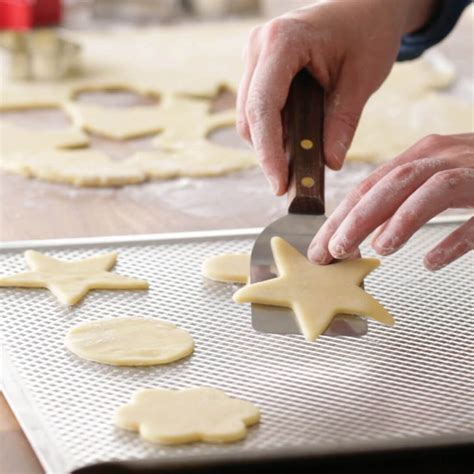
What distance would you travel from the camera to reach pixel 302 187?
1105mm

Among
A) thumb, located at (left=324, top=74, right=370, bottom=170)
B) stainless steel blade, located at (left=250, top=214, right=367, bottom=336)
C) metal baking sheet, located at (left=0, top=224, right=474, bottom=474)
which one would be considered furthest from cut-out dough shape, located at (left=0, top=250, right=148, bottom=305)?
thumb, located at (left=324, top=74, right=370, bottom=170)

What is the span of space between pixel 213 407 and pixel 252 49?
0.47 metres

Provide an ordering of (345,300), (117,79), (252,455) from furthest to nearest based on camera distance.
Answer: (117,79), (345,300), (252,455)

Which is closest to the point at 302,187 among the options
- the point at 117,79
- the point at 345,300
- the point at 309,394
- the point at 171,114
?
the point at 345,300

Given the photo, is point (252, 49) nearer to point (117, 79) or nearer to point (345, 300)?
point (345, 300)

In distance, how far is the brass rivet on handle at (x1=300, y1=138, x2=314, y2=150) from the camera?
1132mm

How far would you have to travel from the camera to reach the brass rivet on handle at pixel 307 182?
1.11 m

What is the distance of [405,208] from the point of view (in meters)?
0.97

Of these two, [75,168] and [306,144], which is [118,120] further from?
[306,144]

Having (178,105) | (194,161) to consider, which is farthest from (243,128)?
(178,105)

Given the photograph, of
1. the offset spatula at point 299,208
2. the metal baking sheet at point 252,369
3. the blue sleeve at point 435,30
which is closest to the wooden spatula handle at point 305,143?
the offset spatula at point 299,208

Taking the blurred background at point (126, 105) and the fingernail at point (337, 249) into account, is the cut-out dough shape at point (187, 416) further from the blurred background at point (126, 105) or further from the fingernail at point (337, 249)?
the blurred background at point (126, 105)

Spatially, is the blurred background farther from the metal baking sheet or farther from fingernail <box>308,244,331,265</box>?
fingernail <box>308,244,331,265</box>

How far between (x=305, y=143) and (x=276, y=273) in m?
0.15
